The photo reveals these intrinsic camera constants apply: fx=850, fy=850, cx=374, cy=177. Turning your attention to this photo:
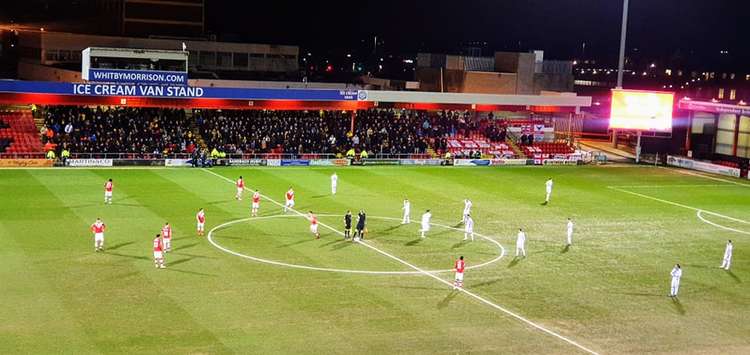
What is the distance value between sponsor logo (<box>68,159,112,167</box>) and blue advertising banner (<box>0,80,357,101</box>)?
527 centimetres

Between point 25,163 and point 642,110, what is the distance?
4250cm

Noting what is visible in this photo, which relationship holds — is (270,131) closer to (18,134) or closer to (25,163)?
(18,134)

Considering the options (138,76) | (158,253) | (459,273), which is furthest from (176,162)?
(459,273)

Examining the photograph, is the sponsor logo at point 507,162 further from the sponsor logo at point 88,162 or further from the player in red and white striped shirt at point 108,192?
the player in red and white striped shirt at point 108,192

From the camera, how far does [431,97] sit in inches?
2601

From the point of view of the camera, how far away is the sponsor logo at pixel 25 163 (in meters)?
51.5

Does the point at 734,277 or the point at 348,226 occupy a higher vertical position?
the point at 348,226

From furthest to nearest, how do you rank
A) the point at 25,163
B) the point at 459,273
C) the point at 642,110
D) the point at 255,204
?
the point at 642,110, the point at 25,163, the point at 255,204, the point at 459,273

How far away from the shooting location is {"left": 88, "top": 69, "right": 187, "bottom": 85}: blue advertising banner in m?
56.8

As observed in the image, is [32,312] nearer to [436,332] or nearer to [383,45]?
[436,332]

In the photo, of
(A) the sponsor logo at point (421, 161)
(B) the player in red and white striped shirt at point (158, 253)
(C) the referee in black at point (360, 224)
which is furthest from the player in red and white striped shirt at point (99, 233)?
(A) the sponsor logo at point (421, 161)

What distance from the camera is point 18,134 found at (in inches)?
2168

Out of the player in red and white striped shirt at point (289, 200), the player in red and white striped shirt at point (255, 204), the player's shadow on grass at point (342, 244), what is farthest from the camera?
the player in red and white striped shirt at point (289, 200)

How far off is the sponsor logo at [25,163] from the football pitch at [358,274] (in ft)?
6.48
